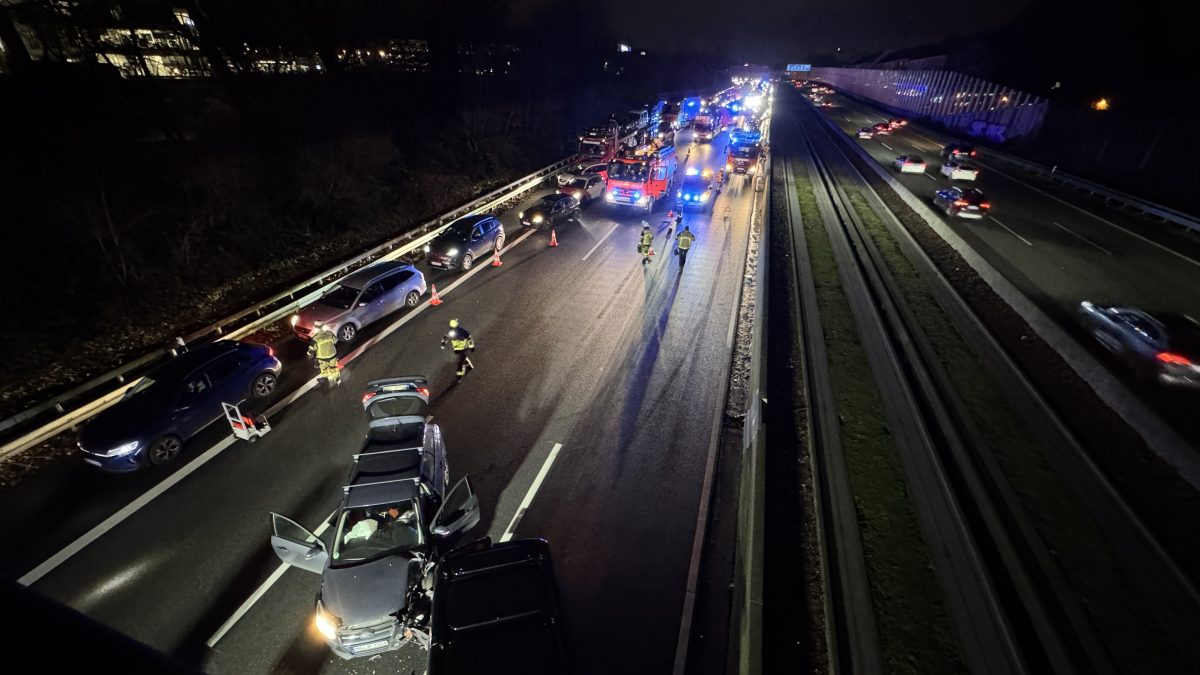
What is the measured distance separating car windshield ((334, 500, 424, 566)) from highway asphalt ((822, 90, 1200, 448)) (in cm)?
1623

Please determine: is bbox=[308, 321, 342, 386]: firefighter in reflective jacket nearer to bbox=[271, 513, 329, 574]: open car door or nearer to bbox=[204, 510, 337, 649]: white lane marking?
bbox=[204, 510, 337, 649]: white lane marking

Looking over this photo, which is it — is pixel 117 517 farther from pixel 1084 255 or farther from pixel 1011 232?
pixel 1011 232

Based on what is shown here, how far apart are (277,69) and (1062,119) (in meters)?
60.7

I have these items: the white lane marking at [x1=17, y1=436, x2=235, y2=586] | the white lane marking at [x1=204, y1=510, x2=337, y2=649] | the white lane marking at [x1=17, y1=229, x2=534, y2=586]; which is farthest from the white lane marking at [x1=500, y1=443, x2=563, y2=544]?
the white lane marking at [x1=17, y1=436, x2=235, y2=586]

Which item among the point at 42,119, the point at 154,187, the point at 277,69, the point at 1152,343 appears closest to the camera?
the point at 1152,343

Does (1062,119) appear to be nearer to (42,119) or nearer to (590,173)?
(590,173)

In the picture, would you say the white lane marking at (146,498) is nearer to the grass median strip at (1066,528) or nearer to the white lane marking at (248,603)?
the white lane marking at (248,603)

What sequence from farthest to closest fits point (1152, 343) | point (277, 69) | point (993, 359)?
Result: 1. point (277, 69)
2. point (993, 359)
3. point (1152, 343)

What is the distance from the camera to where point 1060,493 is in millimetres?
9781

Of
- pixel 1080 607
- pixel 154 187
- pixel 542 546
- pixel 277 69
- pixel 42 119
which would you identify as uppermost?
pixel 277 69

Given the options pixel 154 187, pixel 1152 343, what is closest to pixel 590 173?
pixel 154 187

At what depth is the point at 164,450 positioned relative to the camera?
32.9 feet

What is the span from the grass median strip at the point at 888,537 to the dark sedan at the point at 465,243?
552 inches

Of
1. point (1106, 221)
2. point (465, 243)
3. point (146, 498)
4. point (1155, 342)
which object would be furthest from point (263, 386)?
point (1106, 221)
